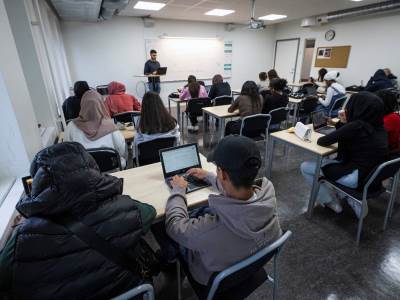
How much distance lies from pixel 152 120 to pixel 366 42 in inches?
276

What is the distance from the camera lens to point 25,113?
159 centimetres

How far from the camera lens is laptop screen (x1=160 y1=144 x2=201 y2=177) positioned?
58.4 inches

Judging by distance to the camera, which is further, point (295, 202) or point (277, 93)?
point (277, 93)

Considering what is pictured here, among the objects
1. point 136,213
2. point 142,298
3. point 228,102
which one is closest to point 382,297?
point 142,298

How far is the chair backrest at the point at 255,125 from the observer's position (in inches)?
118

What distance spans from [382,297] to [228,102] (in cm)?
374

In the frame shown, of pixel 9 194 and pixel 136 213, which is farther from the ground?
pixel 136 213

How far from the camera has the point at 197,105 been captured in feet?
14.6

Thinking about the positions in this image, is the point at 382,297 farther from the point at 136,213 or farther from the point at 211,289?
the point at 136,213

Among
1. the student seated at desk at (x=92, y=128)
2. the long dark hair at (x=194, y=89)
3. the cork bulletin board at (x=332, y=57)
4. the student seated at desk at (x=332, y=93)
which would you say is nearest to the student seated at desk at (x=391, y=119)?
the student seated at desk at (x=332, y=93)

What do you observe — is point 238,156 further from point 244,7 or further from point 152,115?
point 244,7

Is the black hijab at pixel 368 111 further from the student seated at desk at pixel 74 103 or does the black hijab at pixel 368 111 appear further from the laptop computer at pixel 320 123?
the student seated at desk at pixel 74 103

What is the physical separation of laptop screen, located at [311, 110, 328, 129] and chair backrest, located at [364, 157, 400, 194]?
982 mm

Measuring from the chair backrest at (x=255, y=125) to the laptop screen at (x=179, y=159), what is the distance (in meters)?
1.59
